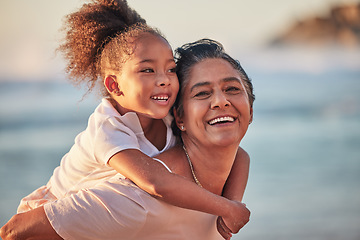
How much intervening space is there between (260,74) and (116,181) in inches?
663

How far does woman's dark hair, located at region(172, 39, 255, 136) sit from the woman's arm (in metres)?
0.96

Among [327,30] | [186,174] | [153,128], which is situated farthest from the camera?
[327,30]

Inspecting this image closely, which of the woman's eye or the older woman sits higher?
the woman's eye

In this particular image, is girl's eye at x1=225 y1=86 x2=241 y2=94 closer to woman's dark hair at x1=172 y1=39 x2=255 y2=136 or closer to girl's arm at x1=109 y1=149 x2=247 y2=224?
woman's dark hair at x1=172 y1=39 x2=255 y2=136

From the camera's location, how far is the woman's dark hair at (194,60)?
3051mm

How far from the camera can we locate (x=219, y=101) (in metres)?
2.88

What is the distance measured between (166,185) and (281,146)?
1201cm

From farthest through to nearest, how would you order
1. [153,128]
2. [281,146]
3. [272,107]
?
[272,107] < [281,146] < [153,128]

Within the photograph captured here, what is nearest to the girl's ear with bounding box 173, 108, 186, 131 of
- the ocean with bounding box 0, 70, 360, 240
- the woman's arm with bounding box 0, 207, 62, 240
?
the woman's arm with bounding box 0, 207, 62, 240

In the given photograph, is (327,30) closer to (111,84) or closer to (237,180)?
(237,180)

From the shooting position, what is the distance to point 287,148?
46.7ft

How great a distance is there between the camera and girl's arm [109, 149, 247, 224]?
8.89ft

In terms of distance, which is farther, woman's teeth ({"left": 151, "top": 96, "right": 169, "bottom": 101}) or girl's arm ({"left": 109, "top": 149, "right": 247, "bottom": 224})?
woman's teeth ({"left": 151, "top": 96, "right": 169, "bottom": 101})

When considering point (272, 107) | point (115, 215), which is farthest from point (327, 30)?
point (115, 215)
